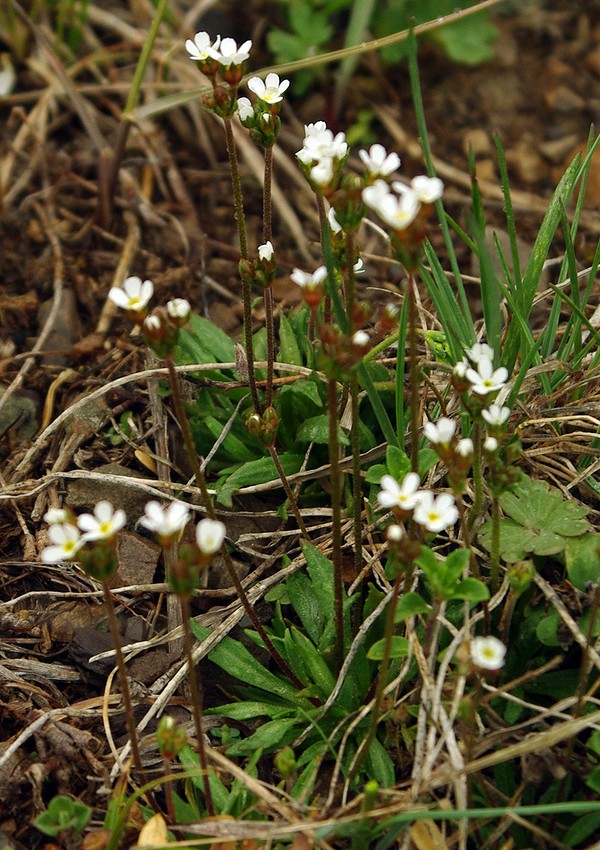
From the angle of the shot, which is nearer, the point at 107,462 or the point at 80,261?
the point at 107,462

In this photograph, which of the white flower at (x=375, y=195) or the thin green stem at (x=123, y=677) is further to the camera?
the thin green stem at (x=123, y=677)

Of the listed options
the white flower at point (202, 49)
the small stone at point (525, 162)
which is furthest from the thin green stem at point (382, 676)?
the small stone at point (525, 162)

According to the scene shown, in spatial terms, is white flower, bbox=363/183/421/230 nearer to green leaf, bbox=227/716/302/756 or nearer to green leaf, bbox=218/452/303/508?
green leaf, bbox=218/452/303/508

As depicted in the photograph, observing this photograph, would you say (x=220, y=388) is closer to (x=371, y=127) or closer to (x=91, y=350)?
(x=91, y=350)

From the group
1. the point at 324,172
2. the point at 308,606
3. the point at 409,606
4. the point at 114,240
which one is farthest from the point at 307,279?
the point at 114,240

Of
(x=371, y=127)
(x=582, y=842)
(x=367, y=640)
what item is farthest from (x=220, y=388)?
(x=371, y=127)

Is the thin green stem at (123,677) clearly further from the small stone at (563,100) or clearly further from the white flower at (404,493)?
the small stone at (563,100)
